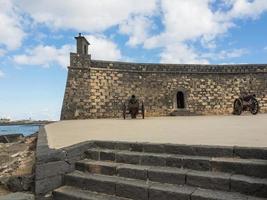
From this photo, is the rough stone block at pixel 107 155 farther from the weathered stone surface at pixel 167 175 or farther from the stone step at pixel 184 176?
the weathered stone surface at pixel 167 175

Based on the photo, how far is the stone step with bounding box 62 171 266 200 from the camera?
10.9 ft

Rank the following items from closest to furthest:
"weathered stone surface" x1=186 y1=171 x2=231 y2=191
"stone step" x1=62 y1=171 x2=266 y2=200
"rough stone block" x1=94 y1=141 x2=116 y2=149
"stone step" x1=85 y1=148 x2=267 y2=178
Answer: "stone step" x1=62 y1=171 x2=266 y2=200
"weathered stone surface" x1=186 y1=171 x2=231 y2=191
"stone step" x1=85 y1=148 x2=267 y2=178
"rough stone block" x1=94 y1=141 x2=116 y2=149

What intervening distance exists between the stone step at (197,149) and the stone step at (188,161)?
0.31 ft

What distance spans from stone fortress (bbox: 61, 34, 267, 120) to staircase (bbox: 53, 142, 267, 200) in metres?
13.0

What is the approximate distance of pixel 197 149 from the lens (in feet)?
13.7

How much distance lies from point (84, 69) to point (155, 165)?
14.3 m

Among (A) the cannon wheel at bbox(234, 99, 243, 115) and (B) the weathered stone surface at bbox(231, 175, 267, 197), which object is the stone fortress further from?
(B) the weathered stone surface at bbox(231, 175, 267, 197)

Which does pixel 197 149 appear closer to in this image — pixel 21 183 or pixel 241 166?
pixel 241 166

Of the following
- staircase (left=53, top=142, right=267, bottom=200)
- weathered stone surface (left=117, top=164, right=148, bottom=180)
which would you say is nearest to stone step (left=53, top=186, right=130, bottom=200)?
staircase (left=53, top=142, right=267, bottom=200)

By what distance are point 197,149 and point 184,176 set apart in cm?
57

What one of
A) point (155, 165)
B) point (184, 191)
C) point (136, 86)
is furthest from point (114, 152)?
point (136, 86)

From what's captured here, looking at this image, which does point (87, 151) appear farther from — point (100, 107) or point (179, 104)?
point (179, 104)

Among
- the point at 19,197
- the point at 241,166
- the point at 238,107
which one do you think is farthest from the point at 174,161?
the point at 238,107

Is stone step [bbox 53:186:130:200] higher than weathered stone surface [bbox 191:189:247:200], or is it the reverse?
weathered stone surface [bbox 191:189:247:200]
